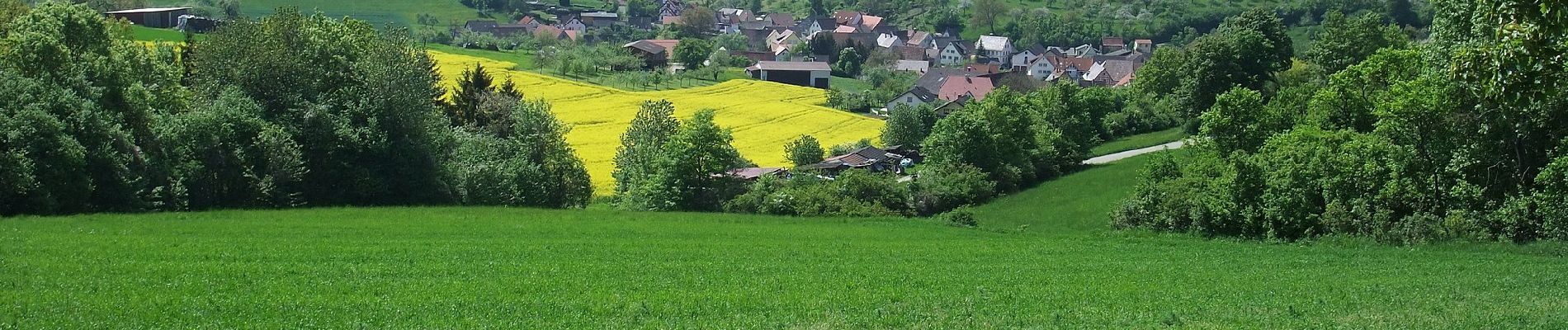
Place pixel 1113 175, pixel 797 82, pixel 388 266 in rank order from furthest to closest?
pixel 797 82
pixel 1113 175
pixel 388 266

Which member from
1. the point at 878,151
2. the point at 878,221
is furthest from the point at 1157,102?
the point at 878,221

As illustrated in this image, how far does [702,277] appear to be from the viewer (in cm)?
2231

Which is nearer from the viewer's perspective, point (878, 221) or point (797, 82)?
point (878, 221)

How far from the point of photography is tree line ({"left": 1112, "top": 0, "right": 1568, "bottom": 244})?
102 ft

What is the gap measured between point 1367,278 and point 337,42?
3479 centimetres

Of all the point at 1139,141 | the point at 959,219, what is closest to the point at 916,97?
the point at 1139,141

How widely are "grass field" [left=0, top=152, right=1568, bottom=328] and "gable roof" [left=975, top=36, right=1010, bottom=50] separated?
120761 millimetres

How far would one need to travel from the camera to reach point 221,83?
41094 millimetres

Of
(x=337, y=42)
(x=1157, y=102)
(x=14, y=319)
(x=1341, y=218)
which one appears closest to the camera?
(x=14, y=319)

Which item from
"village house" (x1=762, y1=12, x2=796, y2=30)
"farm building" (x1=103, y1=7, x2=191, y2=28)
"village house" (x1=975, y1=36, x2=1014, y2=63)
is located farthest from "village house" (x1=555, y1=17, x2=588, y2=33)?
"farm building" (x1=103, y1=7, x2=191, y2=28)

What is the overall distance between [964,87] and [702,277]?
84397mm

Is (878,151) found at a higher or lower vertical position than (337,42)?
lower

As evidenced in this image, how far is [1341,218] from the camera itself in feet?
110

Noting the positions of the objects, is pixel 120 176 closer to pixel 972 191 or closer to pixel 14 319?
pixel 14 319
